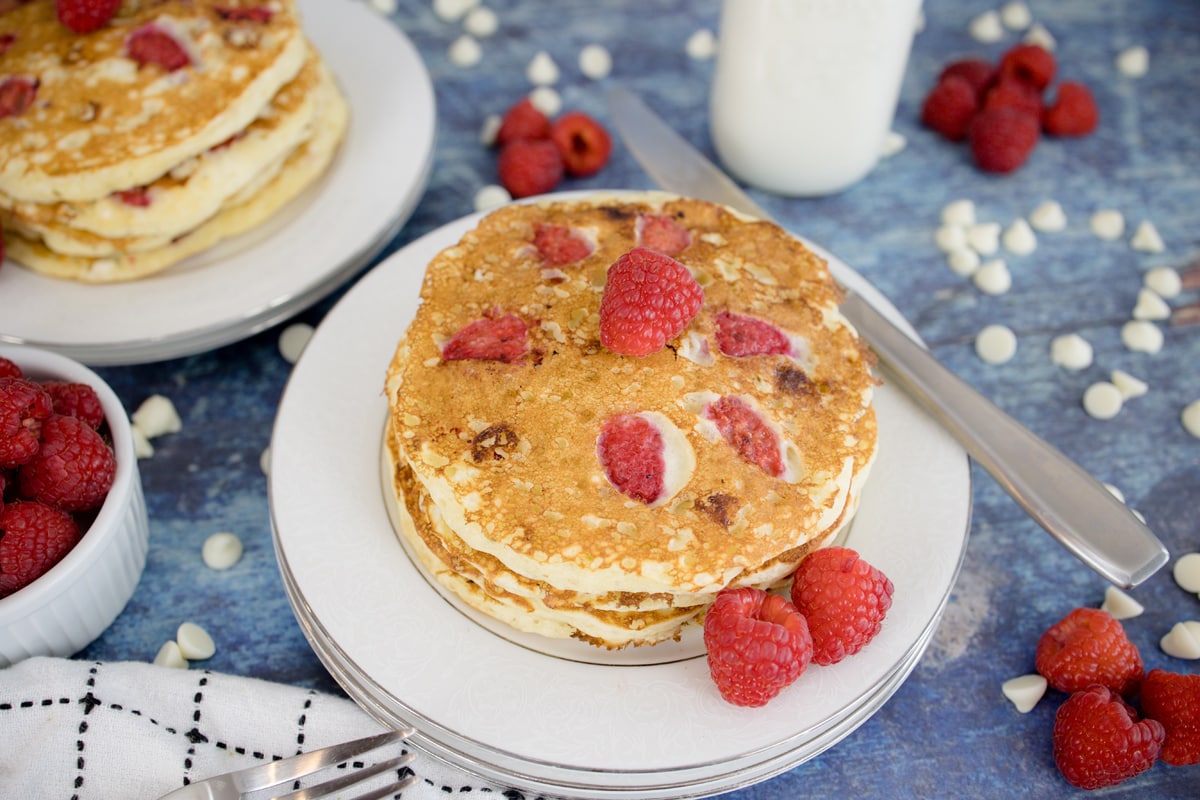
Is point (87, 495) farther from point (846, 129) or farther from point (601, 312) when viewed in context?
point (846, 129)

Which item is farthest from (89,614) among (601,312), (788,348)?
(788,348)

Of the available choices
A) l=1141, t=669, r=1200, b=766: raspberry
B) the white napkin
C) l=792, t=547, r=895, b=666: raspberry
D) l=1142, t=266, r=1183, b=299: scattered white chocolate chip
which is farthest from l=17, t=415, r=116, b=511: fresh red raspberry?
l=1142, t=266, r=1183, b=299: scattered white chocolate chip

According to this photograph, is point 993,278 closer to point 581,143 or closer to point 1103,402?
point 1103,402

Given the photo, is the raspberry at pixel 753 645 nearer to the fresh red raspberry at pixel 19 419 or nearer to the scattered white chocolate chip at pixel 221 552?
the scattered white chocolate chip at pixel 221 552

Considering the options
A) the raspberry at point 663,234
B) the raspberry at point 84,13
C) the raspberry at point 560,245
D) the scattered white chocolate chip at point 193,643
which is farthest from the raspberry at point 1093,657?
the raspberry at point 84,13

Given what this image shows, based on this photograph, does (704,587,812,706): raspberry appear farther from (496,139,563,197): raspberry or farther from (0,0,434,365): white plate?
(496,139,563,197): raspberry

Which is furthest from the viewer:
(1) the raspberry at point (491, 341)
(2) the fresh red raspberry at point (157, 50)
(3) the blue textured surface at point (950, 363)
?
(2) the fresh red raspberry at point (157, 50)
